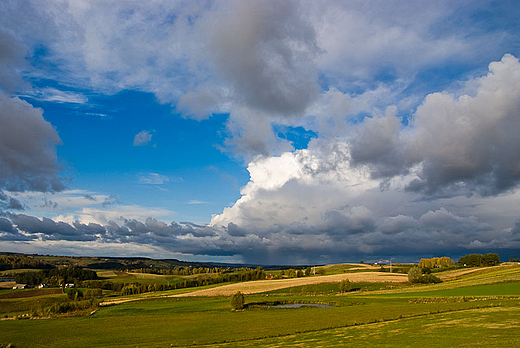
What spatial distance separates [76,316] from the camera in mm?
81375

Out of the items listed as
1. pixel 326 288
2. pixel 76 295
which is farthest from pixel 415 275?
pixel 76 295

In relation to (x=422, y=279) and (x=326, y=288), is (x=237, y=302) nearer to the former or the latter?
(x=326, y=288)

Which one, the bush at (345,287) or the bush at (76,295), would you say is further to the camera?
the bush at (76,295)

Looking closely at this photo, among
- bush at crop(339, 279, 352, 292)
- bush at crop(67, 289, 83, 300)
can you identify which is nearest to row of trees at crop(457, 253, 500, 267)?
bush at crop(339, 279, 352, 292)

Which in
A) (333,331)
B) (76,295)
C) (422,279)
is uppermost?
(333,331)

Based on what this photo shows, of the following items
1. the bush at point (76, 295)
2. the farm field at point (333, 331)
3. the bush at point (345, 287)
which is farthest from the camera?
the bush at point (76, 295)

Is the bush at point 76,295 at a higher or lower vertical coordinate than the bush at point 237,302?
lower

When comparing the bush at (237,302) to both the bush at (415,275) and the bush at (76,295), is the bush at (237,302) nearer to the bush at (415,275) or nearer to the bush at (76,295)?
the bush at (76,295)

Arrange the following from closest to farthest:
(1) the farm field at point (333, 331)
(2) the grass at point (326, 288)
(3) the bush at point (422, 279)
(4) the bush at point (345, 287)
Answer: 1. (1) the farm field at point (333, 331)
2. (4) the bush at point (345, 287)
3. (2) the grass at point (326, 288)
4. (3) the bush at point (422, 279)

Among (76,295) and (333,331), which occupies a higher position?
(333,331)

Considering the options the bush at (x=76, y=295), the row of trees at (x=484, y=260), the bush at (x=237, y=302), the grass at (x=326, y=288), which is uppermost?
the row of trees at (x=484, y=260)

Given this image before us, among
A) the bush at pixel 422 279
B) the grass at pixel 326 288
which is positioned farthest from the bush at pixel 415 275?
the grass at pixel 326 288

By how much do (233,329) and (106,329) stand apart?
937 inches

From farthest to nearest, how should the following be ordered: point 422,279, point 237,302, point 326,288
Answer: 1. point 326,288
2. point 422,279
3. point 237,302
